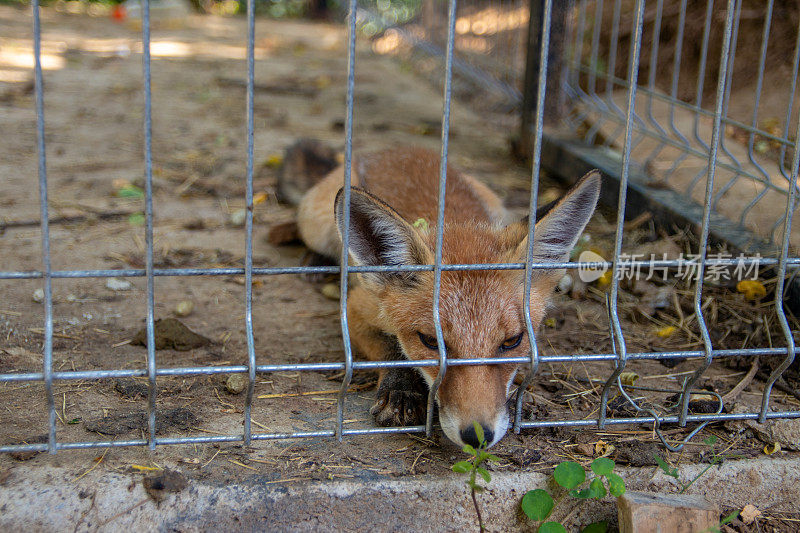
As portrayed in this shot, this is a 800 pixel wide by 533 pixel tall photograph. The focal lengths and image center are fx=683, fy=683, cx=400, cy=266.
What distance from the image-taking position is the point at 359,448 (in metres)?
2.66

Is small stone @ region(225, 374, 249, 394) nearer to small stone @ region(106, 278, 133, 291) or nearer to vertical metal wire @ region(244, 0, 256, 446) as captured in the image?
vertical metal wire @ region(244, 0, 256, 446)

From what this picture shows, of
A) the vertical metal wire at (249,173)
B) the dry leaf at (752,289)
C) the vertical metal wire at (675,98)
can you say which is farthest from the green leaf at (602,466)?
the vertical metal wire at (675,98)

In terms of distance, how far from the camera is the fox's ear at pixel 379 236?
2.72 metres

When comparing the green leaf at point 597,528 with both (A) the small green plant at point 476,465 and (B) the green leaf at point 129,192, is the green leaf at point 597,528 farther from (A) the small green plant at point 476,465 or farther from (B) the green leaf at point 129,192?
(B) the green leaf at point 129,192

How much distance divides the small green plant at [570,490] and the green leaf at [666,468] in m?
0.17

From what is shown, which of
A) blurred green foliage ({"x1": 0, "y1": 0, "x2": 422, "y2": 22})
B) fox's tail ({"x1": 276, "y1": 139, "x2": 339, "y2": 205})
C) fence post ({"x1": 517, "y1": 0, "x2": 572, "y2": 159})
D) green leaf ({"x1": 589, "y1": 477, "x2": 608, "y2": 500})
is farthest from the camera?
blurred green foliage ({"x1": 0, "y1": 0, "x2": 422, "y2": 22})

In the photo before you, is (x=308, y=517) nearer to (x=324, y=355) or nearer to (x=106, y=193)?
(x=324, y=355)

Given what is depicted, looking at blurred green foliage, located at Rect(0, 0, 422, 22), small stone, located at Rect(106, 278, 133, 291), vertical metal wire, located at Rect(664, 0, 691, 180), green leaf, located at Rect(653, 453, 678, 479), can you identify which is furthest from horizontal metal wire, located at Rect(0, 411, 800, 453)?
blurred green foliage, located at Rect(0, 0, 422, 22)

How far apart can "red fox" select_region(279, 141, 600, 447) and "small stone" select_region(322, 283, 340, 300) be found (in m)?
0.58

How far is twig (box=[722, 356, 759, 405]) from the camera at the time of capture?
3.13 metres

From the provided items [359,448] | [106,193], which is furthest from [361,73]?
[359,448]

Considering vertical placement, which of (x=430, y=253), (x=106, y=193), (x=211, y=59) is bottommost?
(x=106, y=193)

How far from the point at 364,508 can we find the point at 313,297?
200 cm

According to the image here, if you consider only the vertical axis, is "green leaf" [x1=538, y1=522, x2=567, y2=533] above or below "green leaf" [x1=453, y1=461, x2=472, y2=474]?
below
